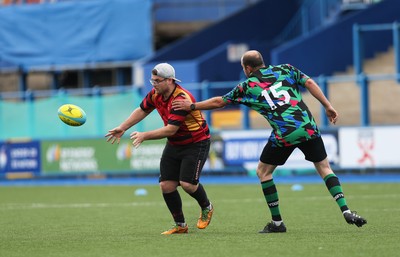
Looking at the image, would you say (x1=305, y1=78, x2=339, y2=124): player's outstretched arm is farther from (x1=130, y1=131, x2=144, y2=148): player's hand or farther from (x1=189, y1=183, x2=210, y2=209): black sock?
(x1=130, y1=131, x2=144, y2=148): player's hand

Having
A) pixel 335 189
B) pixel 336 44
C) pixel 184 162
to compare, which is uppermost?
pixel 336 44

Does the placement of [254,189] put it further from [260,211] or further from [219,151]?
[260,211]

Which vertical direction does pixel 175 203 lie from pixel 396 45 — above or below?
below

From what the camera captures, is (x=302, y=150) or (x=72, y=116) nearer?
(x=302, y=150)

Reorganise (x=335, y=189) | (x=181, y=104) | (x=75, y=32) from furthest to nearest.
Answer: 1. (x=75, y=32)
2. (x=181, y=104)
3. (x=335, y=189)

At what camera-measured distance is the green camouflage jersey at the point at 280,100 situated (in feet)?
36.3

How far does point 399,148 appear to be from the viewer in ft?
72.6

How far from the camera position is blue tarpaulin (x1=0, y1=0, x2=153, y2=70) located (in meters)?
32.5

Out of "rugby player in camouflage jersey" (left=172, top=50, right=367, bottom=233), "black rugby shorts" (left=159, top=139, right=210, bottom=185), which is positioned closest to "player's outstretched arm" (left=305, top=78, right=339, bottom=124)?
"rugby player in camouflage jersey" (left=172, top=50, right=367, bottom=233)

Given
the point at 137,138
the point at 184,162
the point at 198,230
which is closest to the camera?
the point at 137,138

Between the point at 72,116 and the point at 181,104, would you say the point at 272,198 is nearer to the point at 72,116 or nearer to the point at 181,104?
the point at 181,104

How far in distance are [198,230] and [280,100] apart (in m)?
2.04

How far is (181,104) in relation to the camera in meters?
11.2

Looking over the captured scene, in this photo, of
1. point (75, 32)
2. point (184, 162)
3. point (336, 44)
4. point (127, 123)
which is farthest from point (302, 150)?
point (75, 32)
